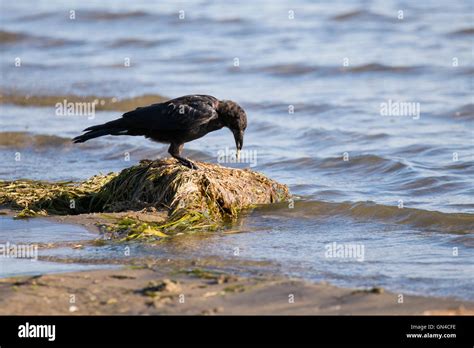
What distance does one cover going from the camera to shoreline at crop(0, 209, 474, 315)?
18.7ft

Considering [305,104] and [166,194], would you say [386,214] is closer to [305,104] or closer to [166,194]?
[166,194]

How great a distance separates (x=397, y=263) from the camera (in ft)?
22.9

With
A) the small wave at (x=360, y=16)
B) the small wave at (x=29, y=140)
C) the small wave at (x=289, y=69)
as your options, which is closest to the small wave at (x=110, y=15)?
the small wave at (x=360, y=16)

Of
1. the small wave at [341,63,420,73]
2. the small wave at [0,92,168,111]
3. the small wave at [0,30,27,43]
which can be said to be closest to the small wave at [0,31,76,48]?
the small wave at [0,30,27,43]

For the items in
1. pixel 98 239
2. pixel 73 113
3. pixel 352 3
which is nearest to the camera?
pixel 98 239

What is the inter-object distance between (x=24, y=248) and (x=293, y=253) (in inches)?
85.9

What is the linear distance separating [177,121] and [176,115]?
0.06 metres

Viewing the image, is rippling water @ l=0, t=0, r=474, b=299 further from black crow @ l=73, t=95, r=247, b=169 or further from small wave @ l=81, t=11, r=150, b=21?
black crow @ l=73, t=95, r=247, b=169

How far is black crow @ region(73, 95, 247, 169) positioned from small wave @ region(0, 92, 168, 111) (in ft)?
20.8

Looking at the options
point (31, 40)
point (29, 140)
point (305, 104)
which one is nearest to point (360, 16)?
point (305, 104)

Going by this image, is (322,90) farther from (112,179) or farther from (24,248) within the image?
(24,248)

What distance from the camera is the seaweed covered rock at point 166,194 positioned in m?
8.16
